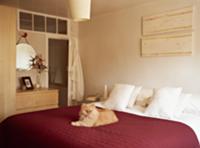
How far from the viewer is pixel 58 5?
4.07 metres

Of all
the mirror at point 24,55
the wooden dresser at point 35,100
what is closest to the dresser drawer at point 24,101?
the wooden dresser at point 35,100

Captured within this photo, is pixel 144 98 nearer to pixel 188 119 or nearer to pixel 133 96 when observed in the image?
pixel 133 96

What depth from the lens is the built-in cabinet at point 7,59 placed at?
11.5ft

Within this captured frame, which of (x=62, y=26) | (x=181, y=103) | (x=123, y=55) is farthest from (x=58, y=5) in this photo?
(x=181, y=103)

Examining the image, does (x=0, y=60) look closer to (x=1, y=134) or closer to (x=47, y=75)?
(x=1, y=134)

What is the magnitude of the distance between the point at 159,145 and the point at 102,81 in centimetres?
292

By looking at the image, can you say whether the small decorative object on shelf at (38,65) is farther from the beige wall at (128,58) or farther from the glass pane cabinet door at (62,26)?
the beige wall at (128,58)

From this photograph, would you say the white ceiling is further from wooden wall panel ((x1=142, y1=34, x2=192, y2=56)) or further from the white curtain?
the white curtain

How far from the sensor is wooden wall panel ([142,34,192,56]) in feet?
11.4

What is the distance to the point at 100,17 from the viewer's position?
4.80 metres

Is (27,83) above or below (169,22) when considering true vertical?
below

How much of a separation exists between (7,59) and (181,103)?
8.66 ft

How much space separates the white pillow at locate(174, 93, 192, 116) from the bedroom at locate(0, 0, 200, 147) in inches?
13.1

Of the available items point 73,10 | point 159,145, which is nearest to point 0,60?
point 73,10
